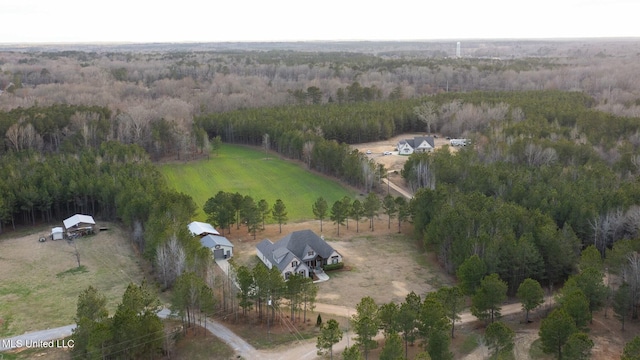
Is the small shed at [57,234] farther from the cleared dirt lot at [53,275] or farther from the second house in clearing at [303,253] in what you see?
the second house in clearing at [303,253]

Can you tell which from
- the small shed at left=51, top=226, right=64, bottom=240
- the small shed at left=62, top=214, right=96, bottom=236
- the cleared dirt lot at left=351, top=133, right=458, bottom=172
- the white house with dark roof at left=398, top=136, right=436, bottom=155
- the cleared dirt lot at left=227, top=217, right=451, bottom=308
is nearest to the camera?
the cleared dirt lot at left=227, top=217, right=451, bottom=308

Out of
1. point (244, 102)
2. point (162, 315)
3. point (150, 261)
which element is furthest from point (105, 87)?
point (162, 315)

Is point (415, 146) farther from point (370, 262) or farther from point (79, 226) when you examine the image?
point (79, 226)

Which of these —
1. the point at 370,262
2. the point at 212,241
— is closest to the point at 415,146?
the point at 370,262

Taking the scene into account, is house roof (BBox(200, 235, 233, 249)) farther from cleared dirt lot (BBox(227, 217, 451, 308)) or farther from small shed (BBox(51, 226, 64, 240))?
small shed (BBox(51, 226, 64, 240))

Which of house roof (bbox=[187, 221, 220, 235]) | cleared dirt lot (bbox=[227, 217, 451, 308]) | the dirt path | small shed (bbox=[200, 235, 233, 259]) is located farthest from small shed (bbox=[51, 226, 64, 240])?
the dirt path

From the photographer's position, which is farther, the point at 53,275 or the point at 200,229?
the point at 200,229

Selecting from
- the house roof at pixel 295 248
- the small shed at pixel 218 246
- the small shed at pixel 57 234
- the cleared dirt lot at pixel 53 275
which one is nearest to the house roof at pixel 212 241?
the small shed at pixel 218 246

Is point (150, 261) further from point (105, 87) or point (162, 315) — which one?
point (105, 87)
